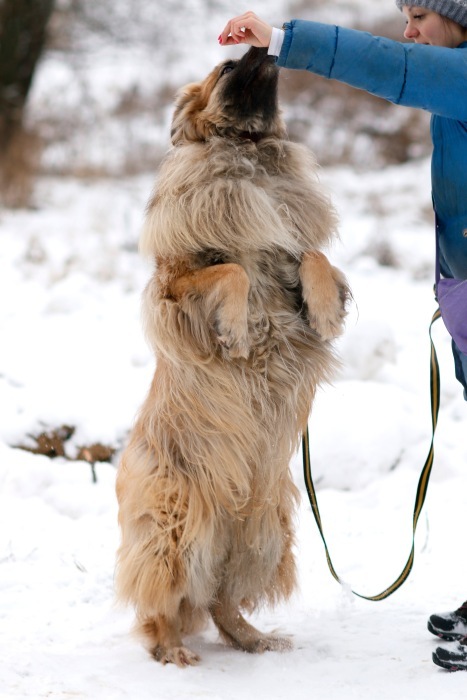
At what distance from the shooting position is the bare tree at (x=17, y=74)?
1039 centimetres

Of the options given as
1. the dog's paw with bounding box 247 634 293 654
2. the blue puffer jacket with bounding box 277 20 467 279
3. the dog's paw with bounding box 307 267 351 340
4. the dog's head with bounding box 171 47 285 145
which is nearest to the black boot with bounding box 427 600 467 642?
the dog's paw with bounding box 247 634 293 654

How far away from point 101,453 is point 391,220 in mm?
6540

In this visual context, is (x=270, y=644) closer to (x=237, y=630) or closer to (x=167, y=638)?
(x=237, y=630)

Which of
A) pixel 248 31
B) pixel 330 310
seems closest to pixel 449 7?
pixel 248 31

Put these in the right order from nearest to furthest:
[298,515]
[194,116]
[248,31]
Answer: [248,31] < [194,116] < [298,515]

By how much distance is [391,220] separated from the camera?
1014 cm

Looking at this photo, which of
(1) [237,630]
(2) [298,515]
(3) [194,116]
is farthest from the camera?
(2) [298,515]

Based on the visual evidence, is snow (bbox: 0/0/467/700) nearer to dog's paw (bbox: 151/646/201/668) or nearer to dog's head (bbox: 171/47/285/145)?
dog's paw (bbox: 151/646/201/668)

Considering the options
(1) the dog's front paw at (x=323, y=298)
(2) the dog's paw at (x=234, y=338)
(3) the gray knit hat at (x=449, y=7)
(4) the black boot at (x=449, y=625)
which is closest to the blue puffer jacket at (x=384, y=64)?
(3) the gray knit hat at (x=449, y=7)

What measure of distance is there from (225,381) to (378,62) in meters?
1.19

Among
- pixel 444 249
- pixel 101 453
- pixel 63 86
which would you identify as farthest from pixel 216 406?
pixel 63 86

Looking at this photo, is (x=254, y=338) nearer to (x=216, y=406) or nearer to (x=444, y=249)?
(x=216, y=406)

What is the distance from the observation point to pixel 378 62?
7.61 ft

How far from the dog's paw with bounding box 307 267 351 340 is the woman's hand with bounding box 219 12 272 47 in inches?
35.7
